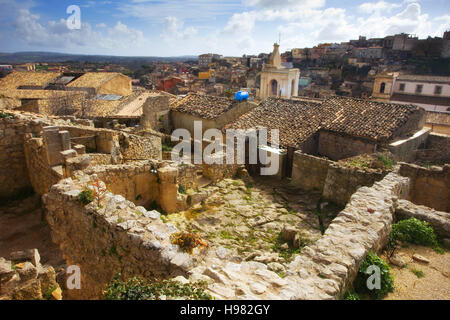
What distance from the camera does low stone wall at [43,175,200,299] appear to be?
4.03 metres

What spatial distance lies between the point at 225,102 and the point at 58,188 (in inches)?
606

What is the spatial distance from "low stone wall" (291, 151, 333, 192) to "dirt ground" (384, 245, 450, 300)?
546 cm

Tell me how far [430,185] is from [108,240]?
902cm

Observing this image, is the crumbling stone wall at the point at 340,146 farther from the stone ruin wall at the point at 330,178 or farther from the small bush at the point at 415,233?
the small bush at the point at 415,233

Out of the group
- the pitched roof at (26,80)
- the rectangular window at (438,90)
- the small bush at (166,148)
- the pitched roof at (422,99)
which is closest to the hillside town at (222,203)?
the small bush at (166,148)

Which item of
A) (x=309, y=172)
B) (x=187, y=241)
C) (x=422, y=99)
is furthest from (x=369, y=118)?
(x=422, y=99)

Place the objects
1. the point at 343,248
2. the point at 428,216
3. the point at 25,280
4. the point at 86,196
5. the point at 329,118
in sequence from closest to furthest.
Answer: the point at 343,248 < the point at 25,280 < the point at 86,196 < the point at 428,216 < the point at 329,118

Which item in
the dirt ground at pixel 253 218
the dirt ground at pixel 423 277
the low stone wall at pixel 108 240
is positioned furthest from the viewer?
the dirt ground at pixel 253 218

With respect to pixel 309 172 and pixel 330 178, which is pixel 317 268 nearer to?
pixel 330 178

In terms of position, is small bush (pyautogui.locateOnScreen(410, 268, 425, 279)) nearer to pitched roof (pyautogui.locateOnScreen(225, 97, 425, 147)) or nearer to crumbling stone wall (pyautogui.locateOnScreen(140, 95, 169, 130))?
pitched roof (pyautogui.locateOnScreen(225, 97, 425, 147))

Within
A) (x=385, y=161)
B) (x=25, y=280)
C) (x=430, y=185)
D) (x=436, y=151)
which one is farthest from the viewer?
(x=436, y=151)

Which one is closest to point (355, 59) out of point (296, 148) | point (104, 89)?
point (104, 89)

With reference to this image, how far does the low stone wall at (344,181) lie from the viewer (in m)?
8.90

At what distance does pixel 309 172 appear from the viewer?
A: 11.2 metres
